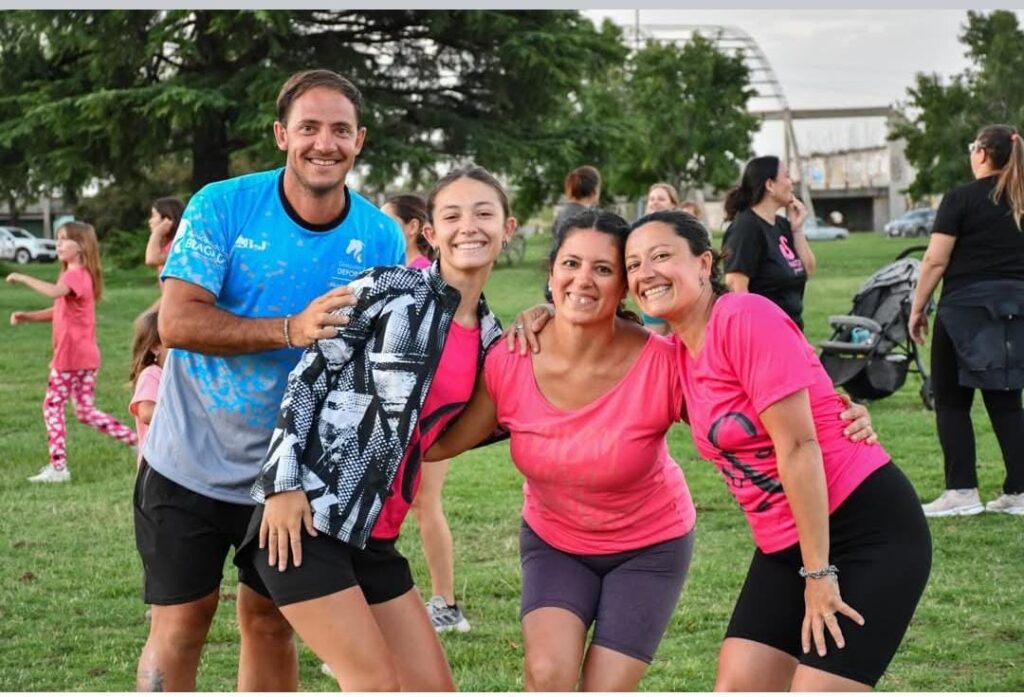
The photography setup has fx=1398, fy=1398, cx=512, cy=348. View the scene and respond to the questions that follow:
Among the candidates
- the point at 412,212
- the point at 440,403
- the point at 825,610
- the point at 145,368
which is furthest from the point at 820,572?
the point at 145,368

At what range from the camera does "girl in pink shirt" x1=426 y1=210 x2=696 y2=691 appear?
13.7 feet

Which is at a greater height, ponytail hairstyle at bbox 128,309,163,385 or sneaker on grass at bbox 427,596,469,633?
ponytail hairstyle at bbox 128,309,163,385

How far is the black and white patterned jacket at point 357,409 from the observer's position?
12.5ft

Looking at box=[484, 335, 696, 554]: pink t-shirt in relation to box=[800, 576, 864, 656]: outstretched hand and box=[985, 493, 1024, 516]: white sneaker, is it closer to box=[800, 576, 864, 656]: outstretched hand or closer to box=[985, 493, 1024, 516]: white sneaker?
box=[800, 576, 864, 656]: outstretched hand

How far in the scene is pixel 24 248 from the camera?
5762cm

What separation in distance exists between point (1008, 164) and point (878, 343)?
177 inches

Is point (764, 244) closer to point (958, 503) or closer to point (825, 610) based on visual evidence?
point (958, 503)

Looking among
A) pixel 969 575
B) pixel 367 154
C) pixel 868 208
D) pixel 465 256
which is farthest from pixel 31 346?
pixel 868 208

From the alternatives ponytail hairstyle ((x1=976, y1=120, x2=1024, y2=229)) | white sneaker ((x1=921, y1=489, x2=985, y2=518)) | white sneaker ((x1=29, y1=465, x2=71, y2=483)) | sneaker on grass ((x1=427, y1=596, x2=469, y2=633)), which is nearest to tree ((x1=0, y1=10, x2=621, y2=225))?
white sneaker ((x1=29, y1=465, x2=71, y2=483))

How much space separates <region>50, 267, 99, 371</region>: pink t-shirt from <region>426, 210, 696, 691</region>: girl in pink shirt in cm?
717

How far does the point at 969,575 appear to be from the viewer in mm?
7203

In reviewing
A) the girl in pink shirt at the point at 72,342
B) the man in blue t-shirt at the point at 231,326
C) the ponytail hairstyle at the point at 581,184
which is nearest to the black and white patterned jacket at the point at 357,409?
the man in blue t-shirt at the point at 231,326

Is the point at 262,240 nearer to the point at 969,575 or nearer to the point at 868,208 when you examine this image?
the point at 969,575

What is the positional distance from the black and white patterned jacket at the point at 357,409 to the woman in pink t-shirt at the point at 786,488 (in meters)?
0.70
